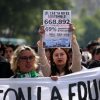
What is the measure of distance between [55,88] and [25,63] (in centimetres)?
49

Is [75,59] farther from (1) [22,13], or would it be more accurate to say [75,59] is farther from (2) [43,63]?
(1) [22,13]

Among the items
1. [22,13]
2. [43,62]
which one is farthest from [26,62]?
[22,13]

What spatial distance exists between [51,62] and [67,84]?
75cm

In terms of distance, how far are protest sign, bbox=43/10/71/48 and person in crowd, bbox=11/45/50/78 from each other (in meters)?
0.69

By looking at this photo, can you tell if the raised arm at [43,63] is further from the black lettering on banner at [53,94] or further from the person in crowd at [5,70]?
the person in crowd at [5,70]

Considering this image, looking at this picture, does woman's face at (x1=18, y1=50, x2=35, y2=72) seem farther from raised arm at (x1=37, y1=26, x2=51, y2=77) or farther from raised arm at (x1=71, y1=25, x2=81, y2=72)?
raised arm at (x1=71, y1=25, x2=81, y2=72)

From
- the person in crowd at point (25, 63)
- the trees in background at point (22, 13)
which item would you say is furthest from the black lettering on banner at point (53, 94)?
the trees in background at point (22, 13)

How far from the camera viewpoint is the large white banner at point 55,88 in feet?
27.0

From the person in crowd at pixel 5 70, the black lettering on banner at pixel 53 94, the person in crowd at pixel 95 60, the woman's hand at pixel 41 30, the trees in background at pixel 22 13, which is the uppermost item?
the trees in background at pixel 22 13

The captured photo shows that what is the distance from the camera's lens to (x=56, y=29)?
9.08 metres

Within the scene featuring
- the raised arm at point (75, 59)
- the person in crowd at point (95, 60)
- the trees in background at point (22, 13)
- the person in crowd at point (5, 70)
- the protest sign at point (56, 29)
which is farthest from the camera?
the trees in background at point (22, 13)

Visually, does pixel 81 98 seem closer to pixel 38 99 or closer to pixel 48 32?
pixel 38 99

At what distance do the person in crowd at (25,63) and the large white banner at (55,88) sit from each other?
74 mm

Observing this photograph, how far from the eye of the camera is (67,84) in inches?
328
